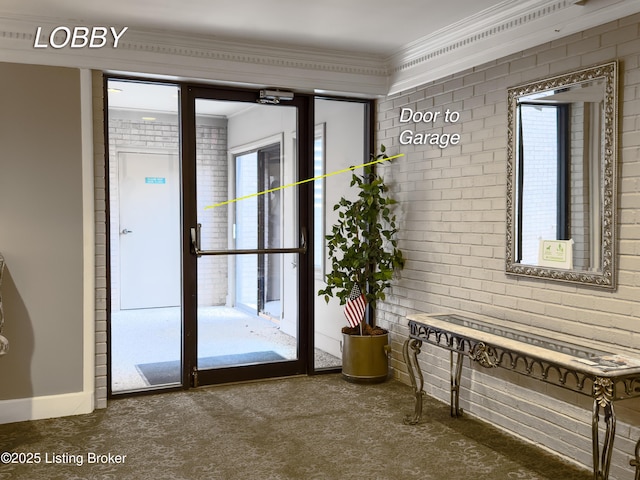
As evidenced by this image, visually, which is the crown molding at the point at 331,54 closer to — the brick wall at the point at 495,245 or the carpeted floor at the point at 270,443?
the brick wall at the point at 495,245

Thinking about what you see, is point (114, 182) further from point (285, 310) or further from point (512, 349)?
point (512, 349)

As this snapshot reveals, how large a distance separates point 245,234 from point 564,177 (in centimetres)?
228

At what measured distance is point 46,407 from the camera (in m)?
3.84

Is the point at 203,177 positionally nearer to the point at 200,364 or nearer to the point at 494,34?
the point at 200,364

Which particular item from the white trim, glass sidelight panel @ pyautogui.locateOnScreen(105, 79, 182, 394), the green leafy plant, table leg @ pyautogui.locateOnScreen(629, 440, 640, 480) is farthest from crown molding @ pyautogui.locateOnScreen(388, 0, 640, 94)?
the white trim

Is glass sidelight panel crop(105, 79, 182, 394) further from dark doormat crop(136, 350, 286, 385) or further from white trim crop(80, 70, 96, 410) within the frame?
white trim crop(80, 70, 96, 410)

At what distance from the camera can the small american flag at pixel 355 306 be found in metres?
4.53

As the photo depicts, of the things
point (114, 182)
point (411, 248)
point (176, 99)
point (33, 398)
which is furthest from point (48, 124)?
point (411, 248)

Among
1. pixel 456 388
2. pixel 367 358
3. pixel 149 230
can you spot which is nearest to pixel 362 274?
pixel 367 358

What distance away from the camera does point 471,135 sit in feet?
12.8

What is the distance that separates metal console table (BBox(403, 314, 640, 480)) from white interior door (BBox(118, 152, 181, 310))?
1749mm

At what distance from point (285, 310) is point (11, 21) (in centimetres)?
263

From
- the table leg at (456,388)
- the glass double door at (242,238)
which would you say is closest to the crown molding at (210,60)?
the glass double door at (242,238)

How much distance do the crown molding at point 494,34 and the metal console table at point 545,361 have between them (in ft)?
5.07
